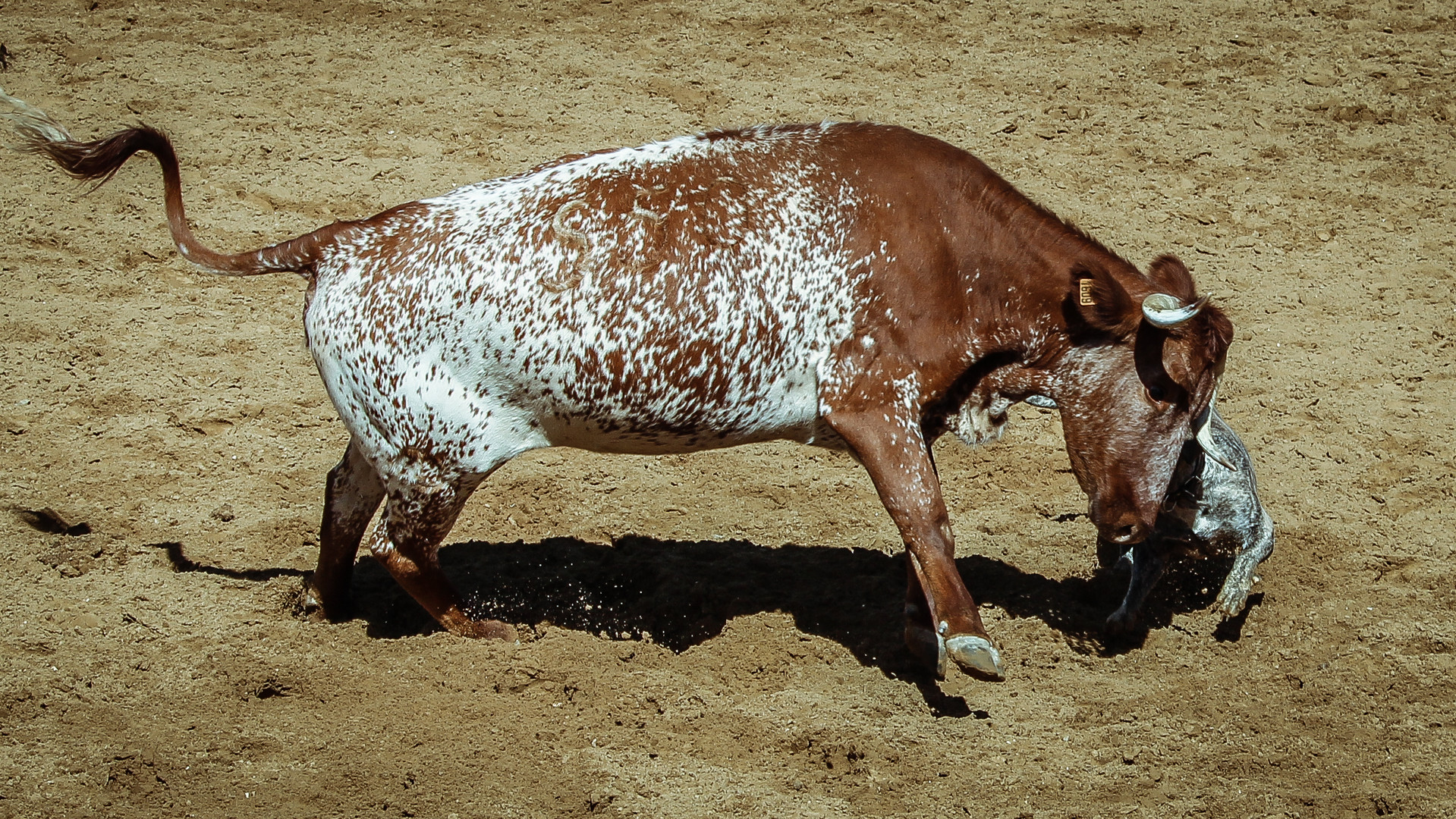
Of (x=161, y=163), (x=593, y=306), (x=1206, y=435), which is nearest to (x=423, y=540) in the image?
(x=593, y=306)

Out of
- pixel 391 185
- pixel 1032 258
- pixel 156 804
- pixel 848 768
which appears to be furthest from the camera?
pixel 391 185

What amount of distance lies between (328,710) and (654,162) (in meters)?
2.14

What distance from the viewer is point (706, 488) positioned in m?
6.08

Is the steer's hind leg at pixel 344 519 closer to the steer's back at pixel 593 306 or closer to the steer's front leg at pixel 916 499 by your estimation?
the steer's back at pixel 593 306

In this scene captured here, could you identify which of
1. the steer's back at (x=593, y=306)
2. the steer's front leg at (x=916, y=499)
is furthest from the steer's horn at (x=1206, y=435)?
the steer's back at (x=593, y=306)

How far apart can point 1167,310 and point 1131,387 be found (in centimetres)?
37

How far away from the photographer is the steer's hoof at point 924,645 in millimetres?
4773

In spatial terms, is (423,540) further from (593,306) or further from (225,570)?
(225,570)

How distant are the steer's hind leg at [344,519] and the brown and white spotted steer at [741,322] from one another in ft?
0.32

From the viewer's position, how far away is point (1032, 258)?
467cm

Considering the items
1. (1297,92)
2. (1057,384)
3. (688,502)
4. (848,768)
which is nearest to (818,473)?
(688,502)

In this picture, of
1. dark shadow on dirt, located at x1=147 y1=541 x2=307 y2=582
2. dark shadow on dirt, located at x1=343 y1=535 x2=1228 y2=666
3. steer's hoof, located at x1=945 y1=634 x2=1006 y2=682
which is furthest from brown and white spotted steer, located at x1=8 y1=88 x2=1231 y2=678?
dark shadow on dirt, located at x1=147 y1=541 x2=307 y2=582

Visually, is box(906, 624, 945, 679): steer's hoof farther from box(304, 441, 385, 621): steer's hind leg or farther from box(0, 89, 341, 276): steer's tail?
box(0, 89, 341, 276): steer's tail

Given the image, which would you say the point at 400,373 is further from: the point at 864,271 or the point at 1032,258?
the point at 1032,258
